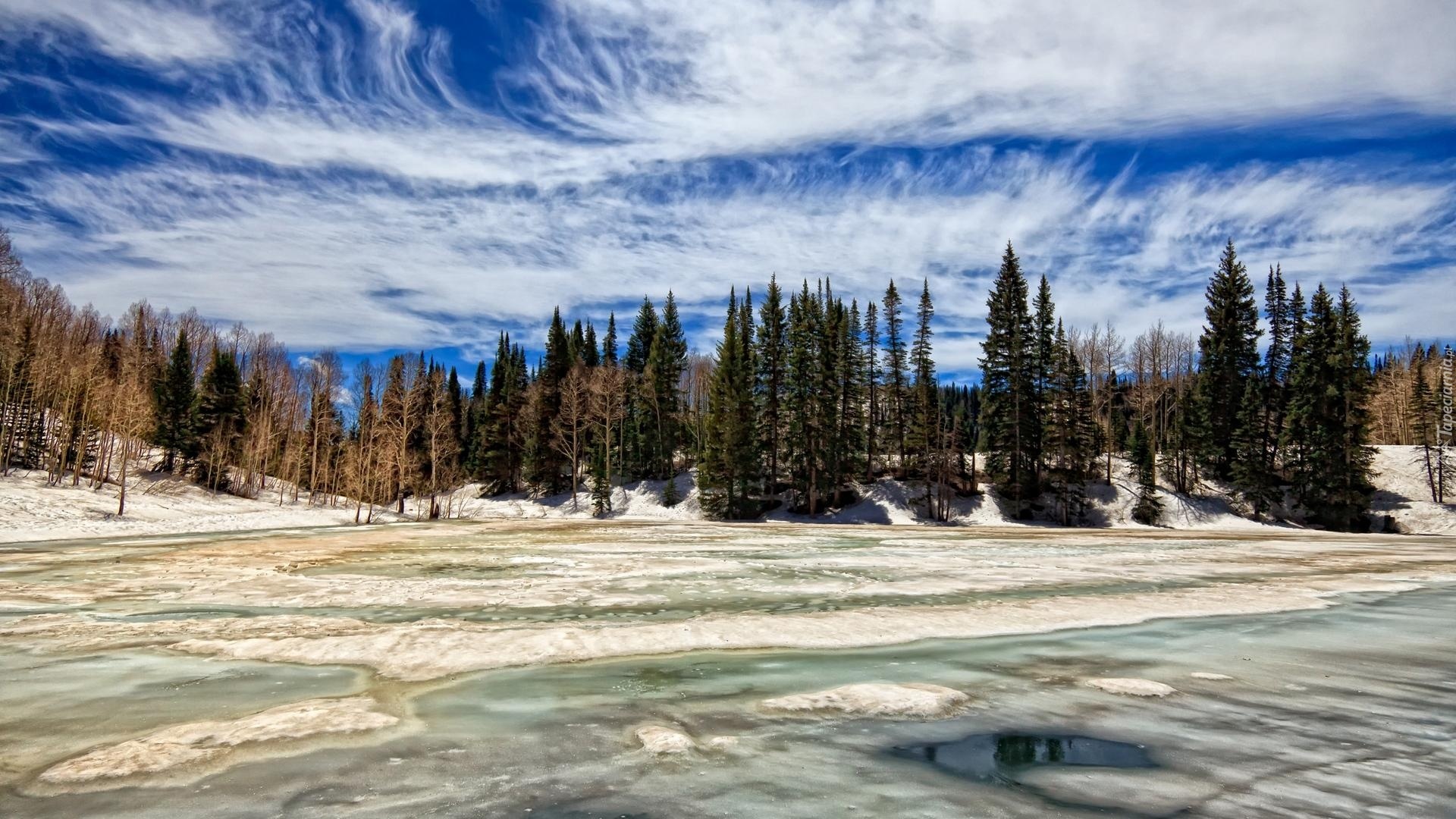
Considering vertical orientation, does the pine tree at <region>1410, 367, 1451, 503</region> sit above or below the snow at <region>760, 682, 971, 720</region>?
above

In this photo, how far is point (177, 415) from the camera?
6103 cm

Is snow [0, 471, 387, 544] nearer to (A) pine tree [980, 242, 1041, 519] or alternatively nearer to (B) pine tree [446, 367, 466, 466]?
(B) pine tree [446, 367, 466, 466]

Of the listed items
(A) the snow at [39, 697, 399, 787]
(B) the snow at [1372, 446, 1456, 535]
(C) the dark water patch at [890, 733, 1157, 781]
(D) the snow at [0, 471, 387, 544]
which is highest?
(B) the snow at [1372, 446, 1456, 535]

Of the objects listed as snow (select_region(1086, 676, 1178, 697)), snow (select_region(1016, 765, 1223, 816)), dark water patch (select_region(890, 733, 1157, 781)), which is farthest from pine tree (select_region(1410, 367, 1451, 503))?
snow (select_region(1016, 765, 1223, 816))

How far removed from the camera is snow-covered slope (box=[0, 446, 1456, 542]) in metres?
38.2

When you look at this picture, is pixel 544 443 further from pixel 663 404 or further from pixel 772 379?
pixel 772 379

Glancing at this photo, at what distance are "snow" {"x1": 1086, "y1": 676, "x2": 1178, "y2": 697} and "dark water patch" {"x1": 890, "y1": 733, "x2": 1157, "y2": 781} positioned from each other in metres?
1.71

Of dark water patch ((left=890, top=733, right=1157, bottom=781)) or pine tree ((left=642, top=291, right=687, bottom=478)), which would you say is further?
pine tree ((left=642, top=291, right=687, bottom=478))

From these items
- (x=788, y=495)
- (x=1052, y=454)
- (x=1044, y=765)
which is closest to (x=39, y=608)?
(x=1044, y=765)

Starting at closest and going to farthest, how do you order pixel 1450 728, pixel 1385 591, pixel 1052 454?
pixel 1450 728 < pixel 1385 591 < pixel 1052 454

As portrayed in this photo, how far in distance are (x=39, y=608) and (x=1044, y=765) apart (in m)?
15.2

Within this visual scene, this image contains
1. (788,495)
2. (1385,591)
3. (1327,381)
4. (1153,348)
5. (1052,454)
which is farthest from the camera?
(1153,348)

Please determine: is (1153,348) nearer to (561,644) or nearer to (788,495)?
(788,495)

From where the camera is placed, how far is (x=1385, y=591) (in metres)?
15.2
